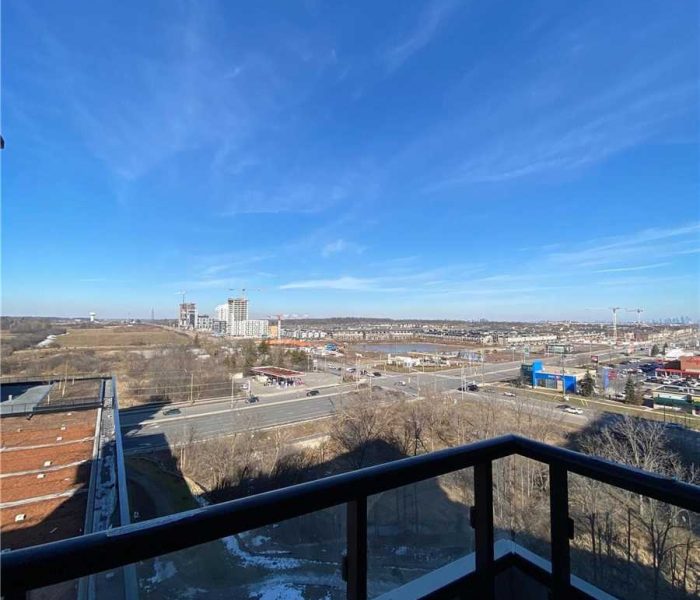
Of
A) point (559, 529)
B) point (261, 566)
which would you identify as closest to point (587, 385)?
point (559, 529)

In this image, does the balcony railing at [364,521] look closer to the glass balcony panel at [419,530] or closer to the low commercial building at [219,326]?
the glass balcony panel at [419,530]

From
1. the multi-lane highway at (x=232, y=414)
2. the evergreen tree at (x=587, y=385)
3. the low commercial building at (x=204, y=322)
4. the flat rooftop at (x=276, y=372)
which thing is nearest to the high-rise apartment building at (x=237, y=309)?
the low commercial building at (x=204, y=322)

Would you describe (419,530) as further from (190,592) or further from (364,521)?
(190,592)

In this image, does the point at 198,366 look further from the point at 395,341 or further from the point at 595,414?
the point at 395,341

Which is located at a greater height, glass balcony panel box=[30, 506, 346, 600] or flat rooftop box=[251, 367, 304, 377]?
glass balcony panel box=[30, 506, 346, 600]

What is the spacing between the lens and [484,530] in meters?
0.92

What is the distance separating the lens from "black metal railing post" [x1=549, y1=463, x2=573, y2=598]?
857 millimetres

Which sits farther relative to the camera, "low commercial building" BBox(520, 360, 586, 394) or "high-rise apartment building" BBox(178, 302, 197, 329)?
"high-rise apartment building" BBox(178, 302, 197, 329)

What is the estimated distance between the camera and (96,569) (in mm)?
425

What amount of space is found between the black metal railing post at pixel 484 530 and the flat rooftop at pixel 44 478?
11.5 feet

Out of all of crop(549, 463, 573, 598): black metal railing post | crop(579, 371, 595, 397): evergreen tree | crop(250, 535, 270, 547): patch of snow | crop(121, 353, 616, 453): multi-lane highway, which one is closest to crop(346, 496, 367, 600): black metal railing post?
crop(250, 535, 270, 547): patch of snow

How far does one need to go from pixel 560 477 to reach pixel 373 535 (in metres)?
0.46

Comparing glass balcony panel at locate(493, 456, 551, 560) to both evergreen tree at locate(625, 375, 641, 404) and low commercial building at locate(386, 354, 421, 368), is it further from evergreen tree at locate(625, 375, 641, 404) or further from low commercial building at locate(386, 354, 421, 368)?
low commercial building at locate(386, 354, 421, 368)

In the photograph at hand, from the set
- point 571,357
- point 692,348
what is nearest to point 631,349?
point 571,357
